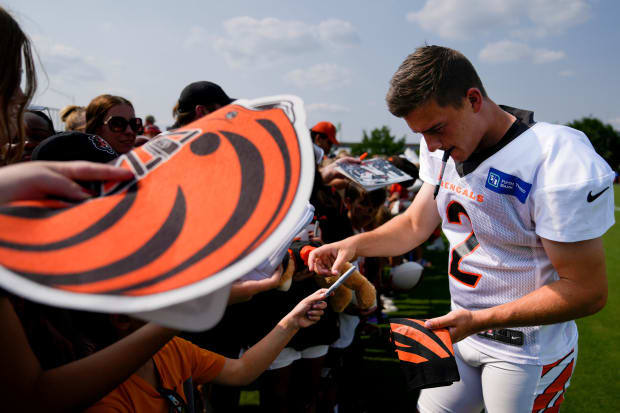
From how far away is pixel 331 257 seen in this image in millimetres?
1805

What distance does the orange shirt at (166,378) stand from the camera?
1.04 meters

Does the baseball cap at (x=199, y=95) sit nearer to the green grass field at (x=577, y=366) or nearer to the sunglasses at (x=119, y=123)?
the sunglasses at (x=119, y=123)

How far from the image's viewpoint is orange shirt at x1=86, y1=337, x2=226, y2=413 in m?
1.04

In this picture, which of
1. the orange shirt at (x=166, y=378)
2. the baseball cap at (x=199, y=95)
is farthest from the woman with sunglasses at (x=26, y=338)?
the baseball cap at (x=199, y=95)

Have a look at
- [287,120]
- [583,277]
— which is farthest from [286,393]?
[287,120]

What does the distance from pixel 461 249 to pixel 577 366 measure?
329 cm

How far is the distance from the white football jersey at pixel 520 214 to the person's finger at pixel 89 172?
138 centimetres

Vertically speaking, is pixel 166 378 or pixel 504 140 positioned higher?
pixel 504 140

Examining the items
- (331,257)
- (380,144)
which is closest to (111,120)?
(331,257)

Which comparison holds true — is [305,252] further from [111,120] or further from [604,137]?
[604,137]

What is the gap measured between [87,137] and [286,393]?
2093mm

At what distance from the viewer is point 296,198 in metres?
0.60

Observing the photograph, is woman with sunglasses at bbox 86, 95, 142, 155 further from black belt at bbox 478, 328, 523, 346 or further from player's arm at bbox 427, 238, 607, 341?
black belt at bbox 478, 328, 523, 346

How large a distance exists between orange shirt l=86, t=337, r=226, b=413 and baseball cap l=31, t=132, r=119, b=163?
0.65 metres
